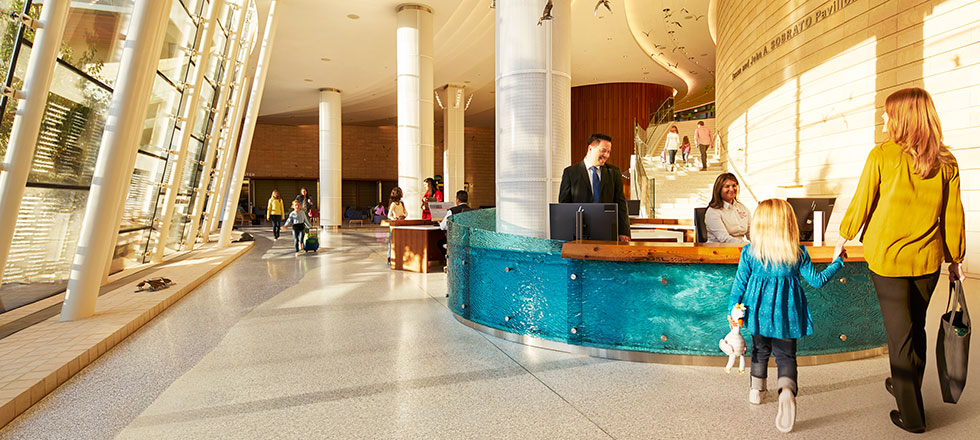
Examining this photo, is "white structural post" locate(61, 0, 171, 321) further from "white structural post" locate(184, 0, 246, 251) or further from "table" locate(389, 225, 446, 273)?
"white structural post" locate(184, 0, 246, 251)

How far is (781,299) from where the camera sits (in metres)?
2.67

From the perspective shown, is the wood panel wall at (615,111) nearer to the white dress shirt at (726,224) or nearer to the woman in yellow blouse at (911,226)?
the white dress shirt at (726,224)

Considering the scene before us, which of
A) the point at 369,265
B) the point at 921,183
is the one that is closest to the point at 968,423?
the point at 921,183

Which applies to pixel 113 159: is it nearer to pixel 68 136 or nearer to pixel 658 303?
pixel 68 136

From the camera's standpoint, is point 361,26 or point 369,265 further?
point 361,26

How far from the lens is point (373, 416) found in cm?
281

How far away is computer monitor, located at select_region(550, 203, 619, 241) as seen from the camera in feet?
12.5

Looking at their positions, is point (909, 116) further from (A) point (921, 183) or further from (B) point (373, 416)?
(B) point (373, 416)

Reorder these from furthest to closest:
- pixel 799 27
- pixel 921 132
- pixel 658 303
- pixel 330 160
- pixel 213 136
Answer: pixel 330 160 → pixel 213 136 → pixel 799 27 → pixel 658 303 → pixel 921 132

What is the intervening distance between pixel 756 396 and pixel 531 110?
10.6 ft

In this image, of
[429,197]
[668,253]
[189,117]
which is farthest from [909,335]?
[429,197]

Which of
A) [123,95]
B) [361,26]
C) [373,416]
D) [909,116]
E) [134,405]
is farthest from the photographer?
[361,26]

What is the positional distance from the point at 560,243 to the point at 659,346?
106 cm

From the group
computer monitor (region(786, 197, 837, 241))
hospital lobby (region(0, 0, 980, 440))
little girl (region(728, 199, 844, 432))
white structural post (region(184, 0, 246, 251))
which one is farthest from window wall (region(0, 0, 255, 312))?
computer monitor (region(786, 197, 837, 241))
